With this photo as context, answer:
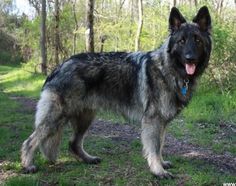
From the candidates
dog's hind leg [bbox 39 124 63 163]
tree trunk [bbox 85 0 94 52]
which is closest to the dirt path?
dog's hind leg [bbox 39 124 63 163]

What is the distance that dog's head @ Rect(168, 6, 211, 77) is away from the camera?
16.3ft

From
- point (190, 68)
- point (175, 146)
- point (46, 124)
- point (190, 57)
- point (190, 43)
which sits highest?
point (190, 43)

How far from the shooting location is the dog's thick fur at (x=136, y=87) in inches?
202

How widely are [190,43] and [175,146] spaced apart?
2.52 metres

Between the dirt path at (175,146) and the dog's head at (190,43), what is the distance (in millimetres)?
1492

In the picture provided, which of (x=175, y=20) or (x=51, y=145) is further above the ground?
(x=175, y=20)

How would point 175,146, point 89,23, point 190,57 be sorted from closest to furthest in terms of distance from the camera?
point 190,57, point 175,146, point 89,23

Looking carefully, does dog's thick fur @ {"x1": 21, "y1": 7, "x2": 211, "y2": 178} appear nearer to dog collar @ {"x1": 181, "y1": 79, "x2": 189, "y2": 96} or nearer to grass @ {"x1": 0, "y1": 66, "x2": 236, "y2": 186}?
dog collar @ {"x1": 181, "y1": 79, "x2": 189, "y2": 96}

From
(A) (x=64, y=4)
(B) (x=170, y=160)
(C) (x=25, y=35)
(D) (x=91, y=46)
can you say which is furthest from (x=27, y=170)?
(C) (x=25, y=35)

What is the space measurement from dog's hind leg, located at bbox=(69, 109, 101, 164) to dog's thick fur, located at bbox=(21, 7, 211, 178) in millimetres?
84

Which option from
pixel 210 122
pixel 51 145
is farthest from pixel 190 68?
pixel 210 122

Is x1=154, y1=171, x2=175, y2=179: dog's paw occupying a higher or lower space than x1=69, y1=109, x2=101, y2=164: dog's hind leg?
lower

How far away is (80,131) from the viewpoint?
6086 mm

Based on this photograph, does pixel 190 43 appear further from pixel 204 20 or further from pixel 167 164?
pixel 167 164
